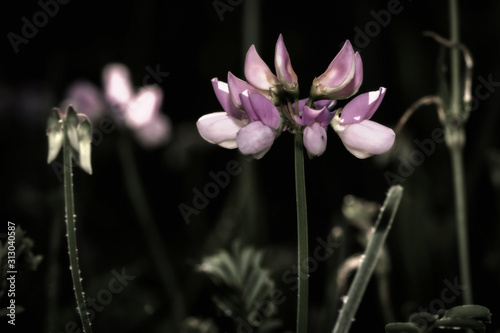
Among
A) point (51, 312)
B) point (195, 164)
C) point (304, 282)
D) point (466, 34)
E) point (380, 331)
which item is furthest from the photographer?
point (466, 34)

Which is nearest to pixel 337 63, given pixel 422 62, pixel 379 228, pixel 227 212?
pixel 379 228

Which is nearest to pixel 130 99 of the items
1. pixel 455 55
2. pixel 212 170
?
pixel 212 170

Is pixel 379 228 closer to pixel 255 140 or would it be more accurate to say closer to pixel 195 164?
pixel 255 140

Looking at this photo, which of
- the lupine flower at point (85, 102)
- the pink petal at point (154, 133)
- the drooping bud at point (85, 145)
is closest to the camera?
the drooping bud at point (85, 145)

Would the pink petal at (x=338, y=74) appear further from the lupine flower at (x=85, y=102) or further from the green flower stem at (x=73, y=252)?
the lupine flower at (x=85, y=102)

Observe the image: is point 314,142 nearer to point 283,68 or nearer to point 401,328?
point 283,68

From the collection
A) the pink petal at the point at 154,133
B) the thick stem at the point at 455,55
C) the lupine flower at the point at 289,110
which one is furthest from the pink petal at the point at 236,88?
the pink petal at the point at 154,133
